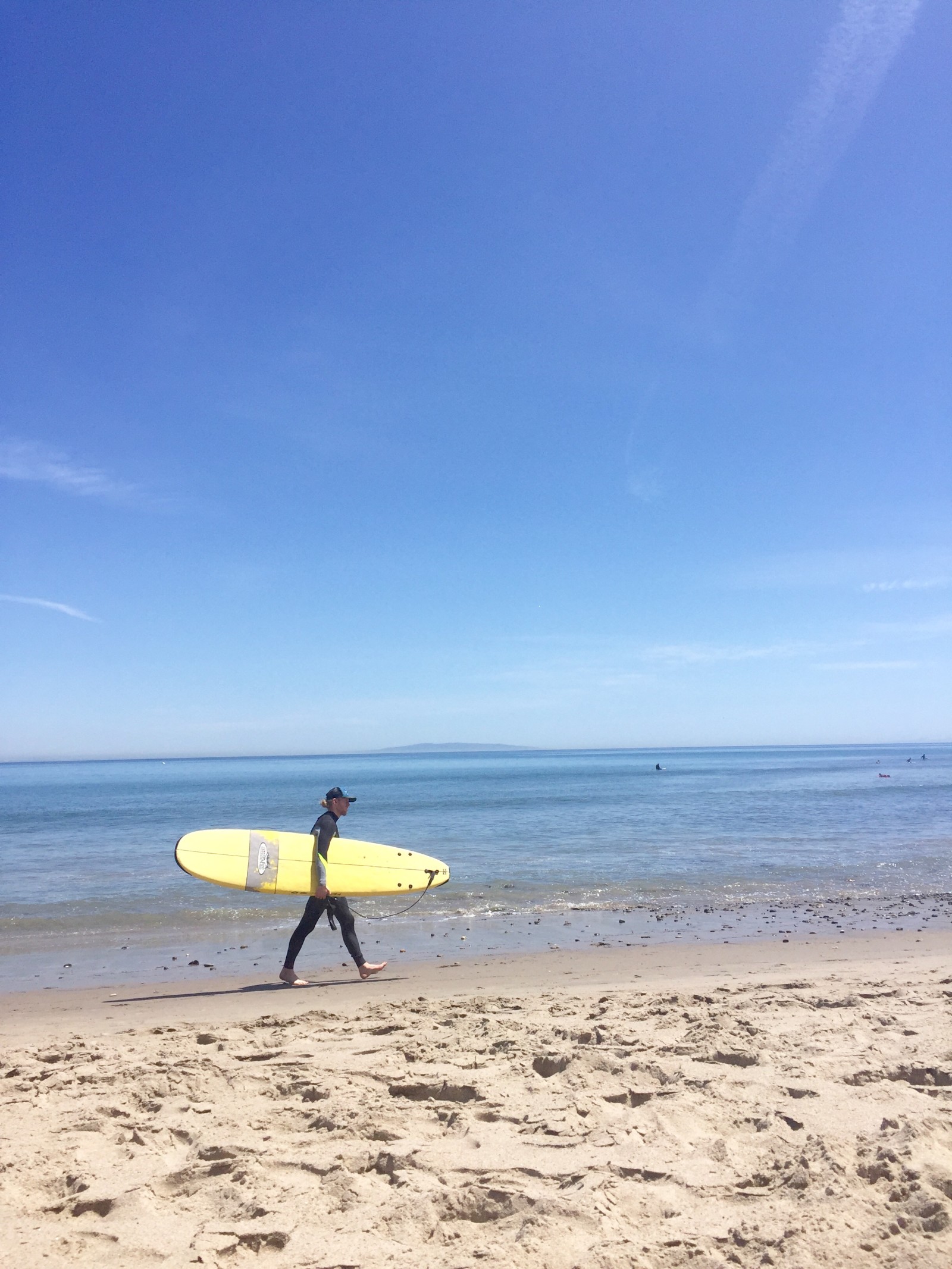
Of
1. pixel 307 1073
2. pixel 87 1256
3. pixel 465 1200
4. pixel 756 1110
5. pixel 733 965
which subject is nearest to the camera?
pixel 87 1256

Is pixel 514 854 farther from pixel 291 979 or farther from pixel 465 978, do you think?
pixel 291 979

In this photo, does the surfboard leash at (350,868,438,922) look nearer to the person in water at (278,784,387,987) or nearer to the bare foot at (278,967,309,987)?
the person in water at (278,784,387,987)

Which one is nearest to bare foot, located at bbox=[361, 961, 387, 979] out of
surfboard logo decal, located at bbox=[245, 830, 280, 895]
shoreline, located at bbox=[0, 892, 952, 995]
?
shoreline, located at bbox=[0, 892, 952, 995]

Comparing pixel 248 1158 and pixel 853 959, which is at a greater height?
pixel 248 1158

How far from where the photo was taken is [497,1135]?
13.1ft

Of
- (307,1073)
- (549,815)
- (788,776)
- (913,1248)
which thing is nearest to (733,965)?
(307,1073)

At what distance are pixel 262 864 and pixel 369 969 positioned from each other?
224 cm

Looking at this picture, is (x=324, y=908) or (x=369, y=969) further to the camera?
(x=324, y=908)

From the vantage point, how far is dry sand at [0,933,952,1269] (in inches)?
123

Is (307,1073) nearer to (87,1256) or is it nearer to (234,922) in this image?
(87,1256)

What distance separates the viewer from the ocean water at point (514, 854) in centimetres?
1234

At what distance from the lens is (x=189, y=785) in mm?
66438

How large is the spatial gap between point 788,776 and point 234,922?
5486cm

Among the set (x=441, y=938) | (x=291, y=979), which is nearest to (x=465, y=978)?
(x=291, y=979)
